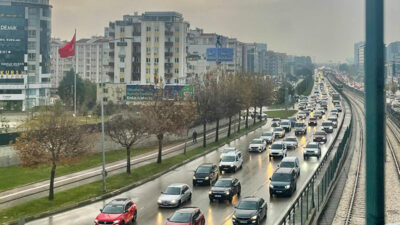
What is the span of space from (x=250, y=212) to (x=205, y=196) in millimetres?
8372

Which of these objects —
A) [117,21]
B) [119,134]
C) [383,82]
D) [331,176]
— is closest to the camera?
[383,82]

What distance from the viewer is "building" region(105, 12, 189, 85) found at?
114438 millimetres

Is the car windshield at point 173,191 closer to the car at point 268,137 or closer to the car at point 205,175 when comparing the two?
the car at point 205,175

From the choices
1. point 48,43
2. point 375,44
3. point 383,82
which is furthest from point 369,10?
point 48,43

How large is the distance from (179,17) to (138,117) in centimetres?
8101

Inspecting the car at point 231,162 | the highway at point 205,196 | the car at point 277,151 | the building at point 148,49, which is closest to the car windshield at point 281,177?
the highway at point 205,196

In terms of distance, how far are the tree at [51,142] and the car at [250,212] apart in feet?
41.5

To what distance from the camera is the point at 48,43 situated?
118m

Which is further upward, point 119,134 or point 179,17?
point 179,17

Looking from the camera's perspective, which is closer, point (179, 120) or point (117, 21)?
point (179, 120)

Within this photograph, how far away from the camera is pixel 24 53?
105375 millimetres

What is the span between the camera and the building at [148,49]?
114 metres

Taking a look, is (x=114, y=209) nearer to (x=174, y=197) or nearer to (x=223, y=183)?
(x=174, y=197)

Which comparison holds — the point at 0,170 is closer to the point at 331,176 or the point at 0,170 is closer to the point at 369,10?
the point at 331,176
